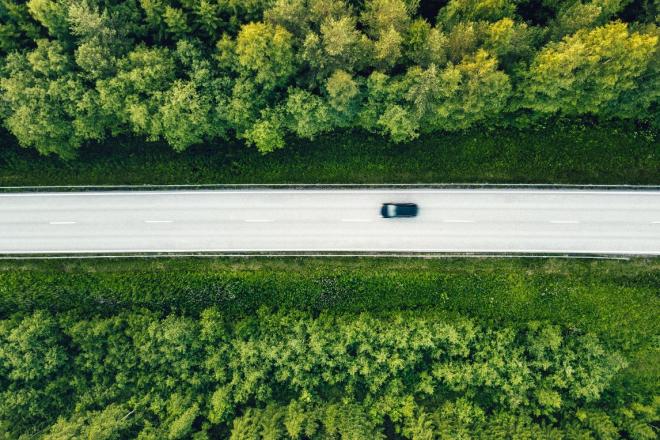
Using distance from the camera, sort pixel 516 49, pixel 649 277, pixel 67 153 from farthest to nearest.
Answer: pixel 649 277 → pixel 67 153 → pixel 516 49

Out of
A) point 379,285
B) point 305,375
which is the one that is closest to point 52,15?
point 379,285

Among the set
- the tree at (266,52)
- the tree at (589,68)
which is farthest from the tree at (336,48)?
the tree at (589,68)

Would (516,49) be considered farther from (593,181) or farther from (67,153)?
(67,153)

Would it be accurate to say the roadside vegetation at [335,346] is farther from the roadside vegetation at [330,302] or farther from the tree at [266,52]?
the tree at [266,52]

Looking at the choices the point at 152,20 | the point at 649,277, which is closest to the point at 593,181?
the point at 649,277

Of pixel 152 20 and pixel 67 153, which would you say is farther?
pixel 67 153

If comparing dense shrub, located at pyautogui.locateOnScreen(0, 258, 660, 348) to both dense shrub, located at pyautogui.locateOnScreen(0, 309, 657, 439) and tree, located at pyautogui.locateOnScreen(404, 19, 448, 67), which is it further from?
tree, located at pyautogui.locateOnScreen(404, 19, 448, 67)
